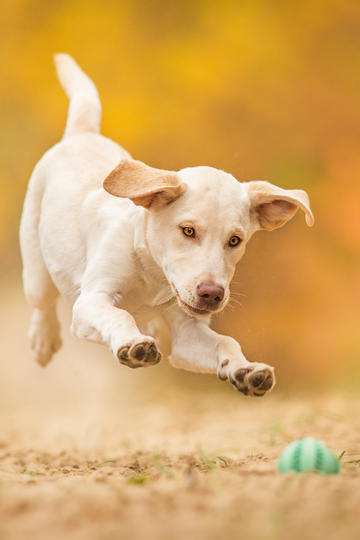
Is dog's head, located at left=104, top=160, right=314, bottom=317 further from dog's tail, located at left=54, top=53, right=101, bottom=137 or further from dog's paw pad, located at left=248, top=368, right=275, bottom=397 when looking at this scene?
dog's tail, located at left=54, top=53, right=101, bottom=137

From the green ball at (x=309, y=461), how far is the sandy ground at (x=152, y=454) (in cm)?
9

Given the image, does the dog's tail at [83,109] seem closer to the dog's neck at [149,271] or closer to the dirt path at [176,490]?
the dog's neck at [149,271]

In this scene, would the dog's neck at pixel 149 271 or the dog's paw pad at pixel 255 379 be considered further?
the dog's neck at pixel 149 271

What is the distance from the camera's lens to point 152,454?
206 inches

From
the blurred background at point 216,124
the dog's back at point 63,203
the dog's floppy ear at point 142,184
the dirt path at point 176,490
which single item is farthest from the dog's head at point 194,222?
the blurred background at point 216,124

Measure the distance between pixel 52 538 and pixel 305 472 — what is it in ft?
4.52

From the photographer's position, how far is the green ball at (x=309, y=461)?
341 centimetres

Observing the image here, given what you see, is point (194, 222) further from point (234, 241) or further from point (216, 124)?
point (216, 124)

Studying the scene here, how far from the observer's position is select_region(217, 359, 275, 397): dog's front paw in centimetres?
353

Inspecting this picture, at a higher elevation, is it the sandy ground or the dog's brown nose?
the dog's brown nose

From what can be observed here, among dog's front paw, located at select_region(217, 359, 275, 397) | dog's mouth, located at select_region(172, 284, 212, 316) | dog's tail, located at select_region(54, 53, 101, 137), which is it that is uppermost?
dog's tail, located at select_region(54, 53, 101, 137)

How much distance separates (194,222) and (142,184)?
323mm

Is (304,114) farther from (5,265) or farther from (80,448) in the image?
(80,448)

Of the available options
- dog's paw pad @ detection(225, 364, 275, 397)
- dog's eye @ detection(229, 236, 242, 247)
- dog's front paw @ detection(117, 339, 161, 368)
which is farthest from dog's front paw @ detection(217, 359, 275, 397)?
dog's eye @ detection(229, 236, 242, 247)
